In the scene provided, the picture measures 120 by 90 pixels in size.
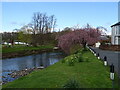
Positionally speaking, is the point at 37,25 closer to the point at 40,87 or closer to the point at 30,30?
the point at 30,30

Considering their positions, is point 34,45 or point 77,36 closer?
point 77,36

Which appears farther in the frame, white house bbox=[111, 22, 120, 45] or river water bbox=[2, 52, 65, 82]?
white house bbox=[111, 22, 120, 45]

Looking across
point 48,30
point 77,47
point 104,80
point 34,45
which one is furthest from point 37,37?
point 104,80

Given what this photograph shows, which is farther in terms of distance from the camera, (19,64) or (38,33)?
(38,33)

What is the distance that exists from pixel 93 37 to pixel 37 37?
2574 centimetres

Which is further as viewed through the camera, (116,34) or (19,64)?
(116,34)

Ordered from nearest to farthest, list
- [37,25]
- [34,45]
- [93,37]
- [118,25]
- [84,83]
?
[84,83] → [93,37] → [118,25] → [34,45] → [37,25]

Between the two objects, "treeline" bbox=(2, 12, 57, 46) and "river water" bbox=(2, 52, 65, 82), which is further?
"treeline" bbox=(2, 12, 57, 46)

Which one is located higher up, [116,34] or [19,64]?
[116,34]

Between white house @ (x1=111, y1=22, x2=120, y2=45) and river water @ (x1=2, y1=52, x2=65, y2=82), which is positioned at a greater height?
white house @ (x1=111, y1=22, x2=120, y2=45)

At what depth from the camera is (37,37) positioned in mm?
51969

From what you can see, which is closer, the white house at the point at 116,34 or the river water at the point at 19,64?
the river water at the point at 19,64

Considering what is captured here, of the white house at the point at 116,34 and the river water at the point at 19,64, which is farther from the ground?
the white house at the point at 116,34

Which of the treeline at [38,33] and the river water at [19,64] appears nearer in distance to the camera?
the river water at [19,64]
